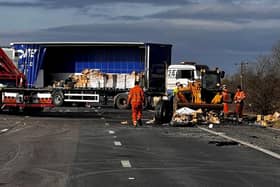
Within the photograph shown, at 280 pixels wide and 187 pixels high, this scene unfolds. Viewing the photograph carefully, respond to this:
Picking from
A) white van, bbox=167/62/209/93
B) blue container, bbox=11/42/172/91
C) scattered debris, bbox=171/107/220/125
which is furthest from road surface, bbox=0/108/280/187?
blue container, bbox=11/42/172/91

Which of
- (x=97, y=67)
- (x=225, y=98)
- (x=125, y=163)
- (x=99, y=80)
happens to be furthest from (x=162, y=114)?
(x=125, y=163)

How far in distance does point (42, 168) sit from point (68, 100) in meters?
34.8

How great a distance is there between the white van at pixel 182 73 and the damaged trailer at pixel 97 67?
352cm

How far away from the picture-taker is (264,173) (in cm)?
1392

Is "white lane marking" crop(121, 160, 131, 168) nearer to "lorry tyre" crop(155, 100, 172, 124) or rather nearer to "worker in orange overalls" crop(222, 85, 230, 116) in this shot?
"lorry tyre" crop(155, 100, 172, 124)

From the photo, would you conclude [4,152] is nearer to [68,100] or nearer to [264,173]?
[264,173]

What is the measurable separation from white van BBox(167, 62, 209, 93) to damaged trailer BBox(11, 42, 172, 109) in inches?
138

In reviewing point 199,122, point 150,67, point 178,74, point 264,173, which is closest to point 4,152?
point 264,173

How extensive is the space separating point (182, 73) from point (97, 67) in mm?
8206

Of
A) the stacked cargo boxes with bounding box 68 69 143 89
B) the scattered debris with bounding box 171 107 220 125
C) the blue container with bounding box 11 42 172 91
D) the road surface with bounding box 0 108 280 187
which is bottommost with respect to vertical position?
the road surface with bounding box 0 108 280 187

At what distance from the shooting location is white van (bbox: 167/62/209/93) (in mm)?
42125

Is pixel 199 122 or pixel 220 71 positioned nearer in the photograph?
pixel 199 122

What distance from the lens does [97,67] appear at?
4856 centimetres

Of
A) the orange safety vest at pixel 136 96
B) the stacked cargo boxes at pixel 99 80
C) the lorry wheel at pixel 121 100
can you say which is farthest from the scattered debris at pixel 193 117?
the lorry wheel at pixel 121 100
